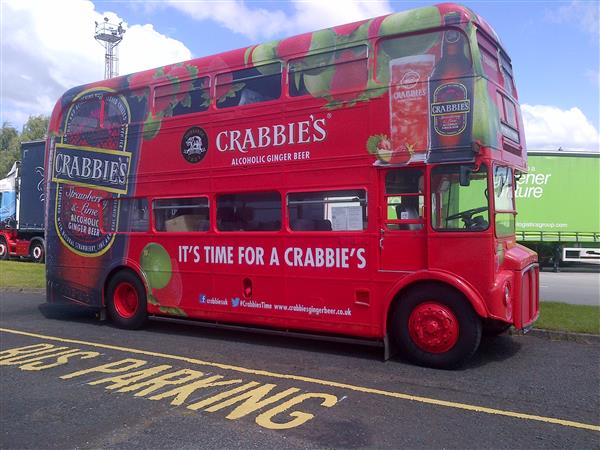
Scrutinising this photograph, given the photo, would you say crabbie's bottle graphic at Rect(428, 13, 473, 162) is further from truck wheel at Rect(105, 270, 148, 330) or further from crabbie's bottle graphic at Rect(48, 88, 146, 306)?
truck wheel at Rect(105, 270, 148, 330)

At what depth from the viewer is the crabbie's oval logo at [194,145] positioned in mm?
8055

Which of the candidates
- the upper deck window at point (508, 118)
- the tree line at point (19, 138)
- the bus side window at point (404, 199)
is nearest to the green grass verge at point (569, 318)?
the upper deck window at point (508, 118)

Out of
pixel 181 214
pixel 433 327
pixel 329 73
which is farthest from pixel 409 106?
pixel 181 214

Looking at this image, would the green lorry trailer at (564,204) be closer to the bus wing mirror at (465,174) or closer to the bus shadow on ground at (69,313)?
the bus wing mirror at (465,174)

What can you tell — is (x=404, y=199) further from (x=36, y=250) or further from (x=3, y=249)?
(x=3, y=249)

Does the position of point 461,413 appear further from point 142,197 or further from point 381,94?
point 142,197

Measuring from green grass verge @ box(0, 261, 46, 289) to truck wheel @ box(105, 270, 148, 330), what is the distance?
5.80 meters

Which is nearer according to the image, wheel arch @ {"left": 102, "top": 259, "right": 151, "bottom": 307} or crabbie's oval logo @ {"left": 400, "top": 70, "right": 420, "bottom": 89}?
crabbie's oval logo @ {"left": 400, "top": 70, "right": 420, "bottom": 89}

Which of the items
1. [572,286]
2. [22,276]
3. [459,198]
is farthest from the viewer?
[22,276]

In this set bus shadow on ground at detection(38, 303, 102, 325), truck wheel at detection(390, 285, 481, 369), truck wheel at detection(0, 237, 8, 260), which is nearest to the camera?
truck wheel at detection(390, 285, 481, 369)

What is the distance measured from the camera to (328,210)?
6.89 m

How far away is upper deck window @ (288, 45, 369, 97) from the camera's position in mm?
6703

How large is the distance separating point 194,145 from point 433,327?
4426mm

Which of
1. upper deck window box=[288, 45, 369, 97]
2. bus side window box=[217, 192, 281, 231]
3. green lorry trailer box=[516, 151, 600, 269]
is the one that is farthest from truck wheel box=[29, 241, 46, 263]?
green lorry trailer box=[516, 151, 600, 269]
